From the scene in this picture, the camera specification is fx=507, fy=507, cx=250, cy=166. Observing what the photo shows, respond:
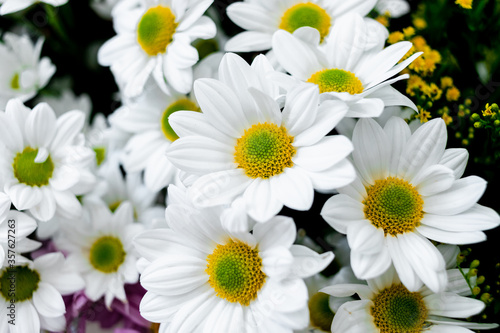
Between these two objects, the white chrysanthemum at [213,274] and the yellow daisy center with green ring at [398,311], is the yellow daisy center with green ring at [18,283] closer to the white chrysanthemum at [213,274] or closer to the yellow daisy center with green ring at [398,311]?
the white chrysanthemum at [213,274]

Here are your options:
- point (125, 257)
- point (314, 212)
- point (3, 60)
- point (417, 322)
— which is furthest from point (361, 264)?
point (3, 60)

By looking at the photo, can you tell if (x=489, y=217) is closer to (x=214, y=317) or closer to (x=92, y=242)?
(x=214, y=317)

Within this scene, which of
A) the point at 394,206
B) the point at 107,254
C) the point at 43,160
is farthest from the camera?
the point at 107,254

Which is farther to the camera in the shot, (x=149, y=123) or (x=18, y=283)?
(x=149, y=123)

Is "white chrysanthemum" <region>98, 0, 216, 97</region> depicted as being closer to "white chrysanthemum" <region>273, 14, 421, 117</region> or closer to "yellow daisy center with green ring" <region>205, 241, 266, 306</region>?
"white chrysanthemum" <region>273, 14, 421, 117</region>

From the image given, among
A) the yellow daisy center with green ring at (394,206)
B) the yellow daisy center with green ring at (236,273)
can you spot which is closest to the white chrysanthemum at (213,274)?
the yellow daisy center with green ring at (236,273)

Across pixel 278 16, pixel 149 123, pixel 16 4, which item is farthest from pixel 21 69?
pixel 278 16

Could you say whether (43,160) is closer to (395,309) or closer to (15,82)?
(15,82)

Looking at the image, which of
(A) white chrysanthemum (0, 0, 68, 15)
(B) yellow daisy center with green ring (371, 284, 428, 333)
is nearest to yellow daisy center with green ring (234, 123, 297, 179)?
(B) yellow daisy center with green ring (371, 284, 428, 333)
